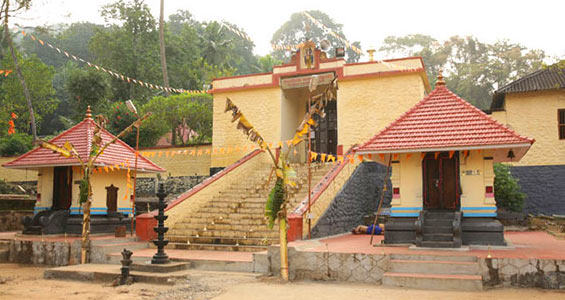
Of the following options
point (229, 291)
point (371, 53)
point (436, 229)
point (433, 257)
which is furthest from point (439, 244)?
point (371, 53)

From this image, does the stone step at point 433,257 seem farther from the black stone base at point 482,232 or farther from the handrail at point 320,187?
the handrail at point 320,187

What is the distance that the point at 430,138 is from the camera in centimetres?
1026

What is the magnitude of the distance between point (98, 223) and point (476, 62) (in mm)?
33842

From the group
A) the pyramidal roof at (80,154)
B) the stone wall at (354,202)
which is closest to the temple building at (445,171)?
the stone wall at (354,202)

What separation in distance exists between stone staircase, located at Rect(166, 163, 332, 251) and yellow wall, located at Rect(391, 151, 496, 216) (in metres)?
3.07

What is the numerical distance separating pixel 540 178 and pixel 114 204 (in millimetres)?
14742

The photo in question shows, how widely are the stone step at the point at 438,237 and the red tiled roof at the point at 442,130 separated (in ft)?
5.78

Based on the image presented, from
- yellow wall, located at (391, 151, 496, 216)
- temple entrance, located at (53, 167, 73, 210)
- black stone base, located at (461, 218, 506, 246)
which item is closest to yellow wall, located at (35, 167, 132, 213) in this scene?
temple entrance, located at (53, 167, 73, 210)

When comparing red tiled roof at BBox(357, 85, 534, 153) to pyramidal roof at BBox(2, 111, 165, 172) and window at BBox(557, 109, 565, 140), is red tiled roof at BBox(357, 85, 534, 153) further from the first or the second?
window at BBox(557, 109, 565, 140)

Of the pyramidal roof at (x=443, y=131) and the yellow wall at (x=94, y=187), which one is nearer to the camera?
the pyramidal roof at (x=443, y=131)

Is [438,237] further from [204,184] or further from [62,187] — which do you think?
[62,187]

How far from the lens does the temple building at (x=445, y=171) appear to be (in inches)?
385

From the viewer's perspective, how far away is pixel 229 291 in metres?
7.74

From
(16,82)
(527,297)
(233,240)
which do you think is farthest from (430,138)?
(16,82)
